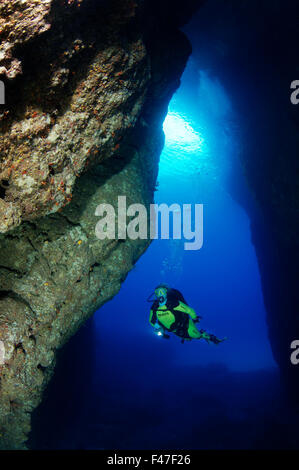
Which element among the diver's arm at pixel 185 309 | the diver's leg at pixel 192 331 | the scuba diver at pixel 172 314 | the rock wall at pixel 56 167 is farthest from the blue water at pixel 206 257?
the diver's leg at pixel 192 331

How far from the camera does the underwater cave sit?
3.06 m

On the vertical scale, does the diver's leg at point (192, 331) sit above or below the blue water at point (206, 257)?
below

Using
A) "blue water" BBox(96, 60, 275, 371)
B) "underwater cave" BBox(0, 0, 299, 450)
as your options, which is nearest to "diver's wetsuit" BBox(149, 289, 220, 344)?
"underwater cave" BBox(0, 0, 299, 450)

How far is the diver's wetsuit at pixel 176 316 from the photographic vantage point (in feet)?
19.5

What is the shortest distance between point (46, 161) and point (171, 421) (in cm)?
1303

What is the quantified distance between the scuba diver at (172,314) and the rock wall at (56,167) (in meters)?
1.79

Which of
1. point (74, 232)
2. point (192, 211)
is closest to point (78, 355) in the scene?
point (74, 232)

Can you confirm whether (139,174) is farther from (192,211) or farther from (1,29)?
(192,211)

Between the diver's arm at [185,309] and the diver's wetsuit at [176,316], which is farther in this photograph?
the diver's wetsuit at [176,316]

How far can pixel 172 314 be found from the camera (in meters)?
6.06

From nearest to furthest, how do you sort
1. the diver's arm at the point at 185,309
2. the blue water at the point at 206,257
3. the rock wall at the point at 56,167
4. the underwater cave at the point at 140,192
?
the rock wall at the point at 56,167 < the underwater cave at the point at 140,192 < the diver's arm at the point at 185,309 < the blue water at the point at 206,257

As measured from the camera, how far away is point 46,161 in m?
2.87

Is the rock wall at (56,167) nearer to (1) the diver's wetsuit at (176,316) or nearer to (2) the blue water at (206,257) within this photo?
(1) the diver's wetsuit at (176,316)

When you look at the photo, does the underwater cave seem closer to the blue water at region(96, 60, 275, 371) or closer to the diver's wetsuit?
the blue water at region(96, 60, 275, 371)
